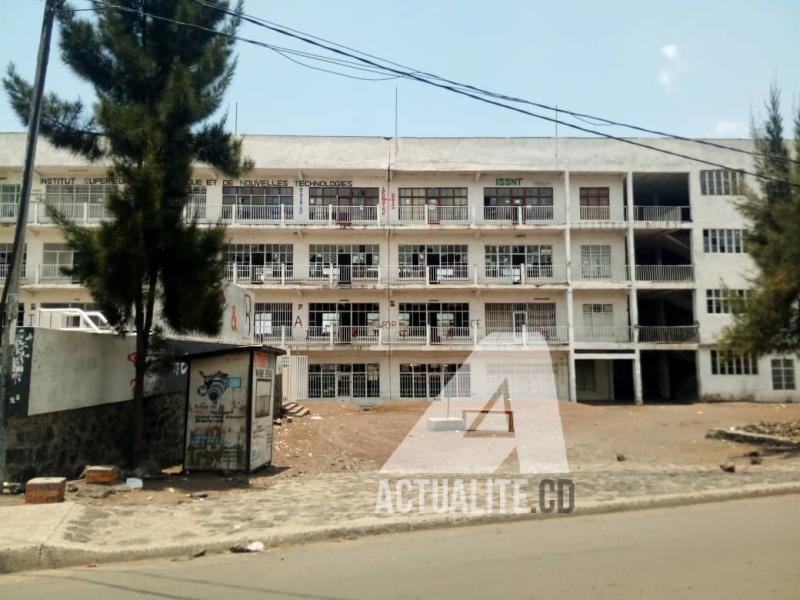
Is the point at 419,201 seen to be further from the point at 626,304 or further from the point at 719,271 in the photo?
the point at 719,271

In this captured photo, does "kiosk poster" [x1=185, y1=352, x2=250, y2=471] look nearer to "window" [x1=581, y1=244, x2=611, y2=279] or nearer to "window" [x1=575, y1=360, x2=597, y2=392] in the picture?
"window" [x1=581, y1=244, x2=611, y2=279]

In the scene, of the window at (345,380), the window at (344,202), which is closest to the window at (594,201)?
the window at (344,202)

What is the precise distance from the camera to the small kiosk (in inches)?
438

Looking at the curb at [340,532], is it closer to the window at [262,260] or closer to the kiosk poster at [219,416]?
the kiosk poster at [219,416]

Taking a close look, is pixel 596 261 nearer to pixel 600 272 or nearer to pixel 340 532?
pixel 600 272

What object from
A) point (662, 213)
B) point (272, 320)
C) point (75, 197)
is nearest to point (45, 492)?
point (272, 320)

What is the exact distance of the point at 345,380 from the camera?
35531mm

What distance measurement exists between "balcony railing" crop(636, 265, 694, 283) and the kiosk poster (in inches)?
1162

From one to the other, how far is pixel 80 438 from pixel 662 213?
3519 centimetres

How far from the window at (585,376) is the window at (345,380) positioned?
1170 centimetres

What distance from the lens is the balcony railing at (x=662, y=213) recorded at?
36000 mm

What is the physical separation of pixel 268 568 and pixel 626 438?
1471 centimetres

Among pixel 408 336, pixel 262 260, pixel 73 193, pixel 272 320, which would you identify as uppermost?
pixel 73 193

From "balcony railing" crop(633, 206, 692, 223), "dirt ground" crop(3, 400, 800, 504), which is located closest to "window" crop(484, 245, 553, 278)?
"balcony railing" crop(633, 206, 692, 223)
